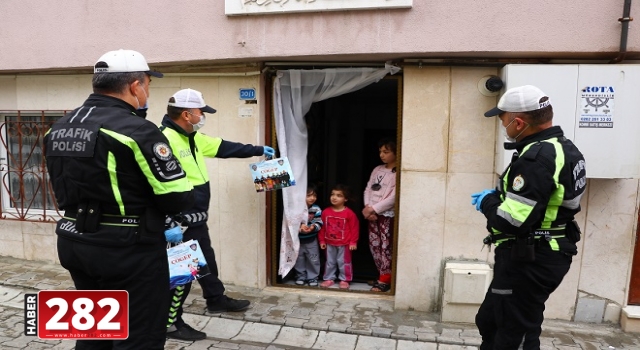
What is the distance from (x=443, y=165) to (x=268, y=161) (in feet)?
5.76

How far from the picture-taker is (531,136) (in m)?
3.08

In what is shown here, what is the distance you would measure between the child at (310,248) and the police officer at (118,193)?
8.99ft

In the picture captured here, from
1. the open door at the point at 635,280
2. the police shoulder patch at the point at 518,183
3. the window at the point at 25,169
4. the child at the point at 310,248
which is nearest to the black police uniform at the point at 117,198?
the police shoulder patch at the point at 518,183

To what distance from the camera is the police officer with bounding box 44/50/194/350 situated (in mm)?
2510

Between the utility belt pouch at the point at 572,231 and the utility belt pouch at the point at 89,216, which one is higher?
the utility belt pouch at the point at 89,216

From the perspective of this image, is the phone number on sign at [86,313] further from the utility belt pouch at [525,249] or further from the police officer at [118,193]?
the utility belt pouch at [525,249]

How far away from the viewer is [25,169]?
6.27 metres

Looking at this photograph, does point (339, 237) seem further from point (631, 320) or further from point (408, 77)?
point (631, 320)

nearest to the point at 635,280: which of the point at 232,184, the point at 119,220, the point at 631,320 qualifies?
the point at 631,320

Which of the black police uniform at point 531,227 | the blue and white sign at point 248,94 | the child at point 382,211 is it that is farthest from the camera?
the child at point 382,211

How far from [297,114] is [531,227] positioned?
2969 mm

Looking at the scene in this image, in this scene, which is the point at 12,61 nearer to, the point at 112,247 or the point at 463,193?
the point at 112,247

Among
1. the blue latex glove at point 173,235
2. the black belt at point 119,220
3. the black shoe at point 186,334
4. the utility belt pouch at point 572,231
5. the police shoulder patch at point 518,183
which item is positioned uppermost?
the police shoulder patch at point 518,183

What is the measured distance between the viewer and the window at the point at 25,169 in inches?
241
